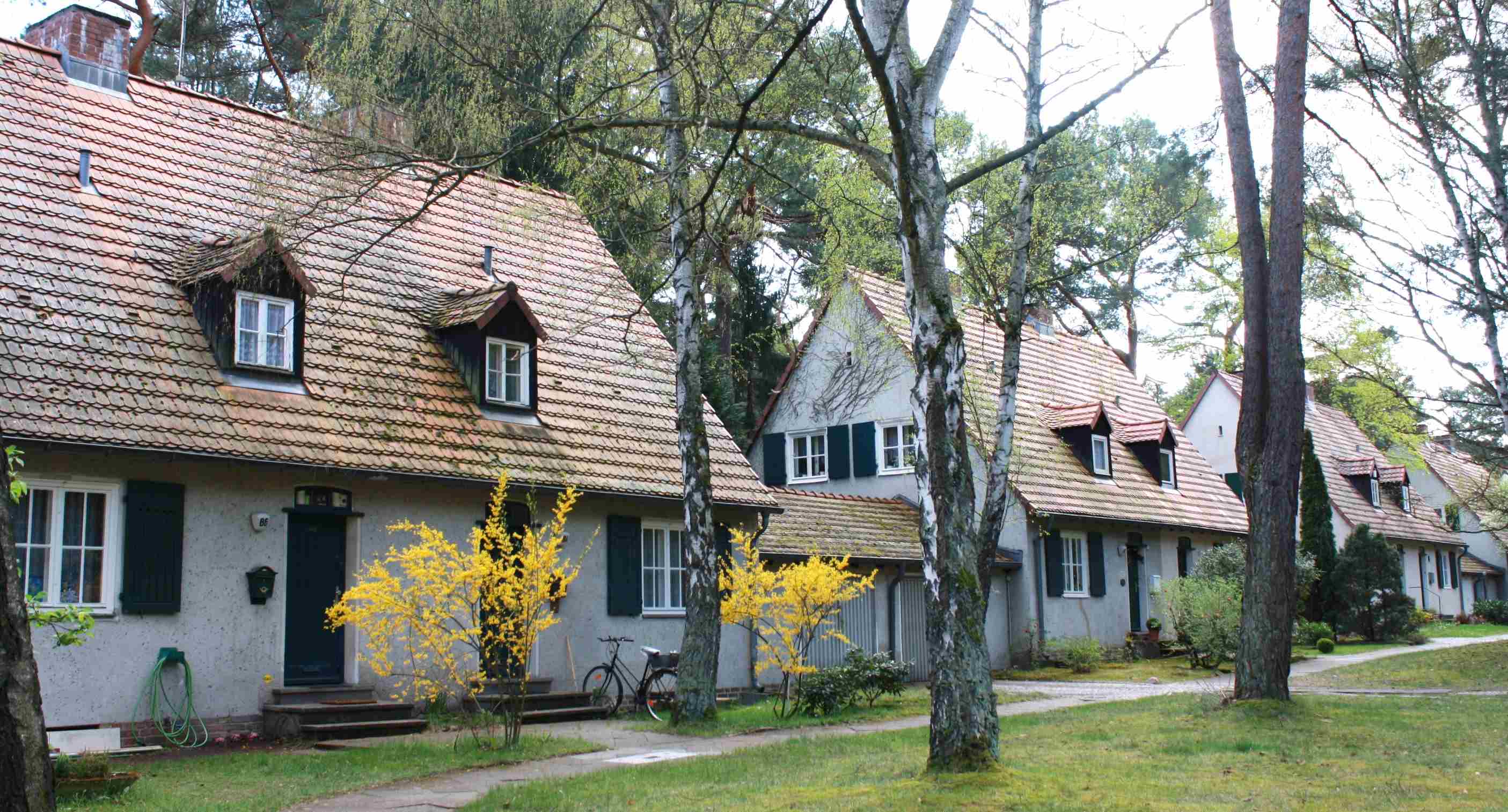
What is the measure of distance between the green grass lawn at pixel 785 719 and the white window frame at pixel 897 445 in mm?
8703

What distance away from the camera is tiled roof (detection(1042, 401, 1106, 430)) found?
29.1 metres

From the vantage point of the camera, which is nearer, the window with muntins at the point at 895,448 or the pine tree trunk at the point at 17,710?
the pine tree trunk at the point at 17,710

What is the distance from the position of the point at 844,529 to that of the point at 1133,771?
1297 cm

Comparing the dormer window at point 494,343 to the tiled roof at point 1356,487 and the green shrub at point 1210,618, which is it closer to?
the green shrub at point 1210,618

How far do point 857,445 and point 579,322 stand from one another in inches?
395

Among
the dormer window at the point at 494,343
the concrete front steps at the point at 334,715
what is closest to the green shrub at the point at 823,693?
the concrete front steps at the point at 334,715

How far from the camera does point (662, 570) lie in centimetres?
1909

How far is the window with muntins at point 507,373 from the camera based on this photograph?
17.6 metres

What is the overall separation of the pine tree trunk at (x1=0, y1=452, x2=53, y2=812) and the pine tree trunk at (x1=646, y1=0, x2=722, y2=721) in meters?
9.18

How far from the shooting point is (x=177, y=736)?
1338cm

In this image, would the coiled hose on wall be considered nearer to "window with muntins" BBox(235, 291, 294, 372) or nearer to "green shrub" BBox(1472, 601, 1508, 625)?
"window with muntins" BBox(235, 291, 294, 372)

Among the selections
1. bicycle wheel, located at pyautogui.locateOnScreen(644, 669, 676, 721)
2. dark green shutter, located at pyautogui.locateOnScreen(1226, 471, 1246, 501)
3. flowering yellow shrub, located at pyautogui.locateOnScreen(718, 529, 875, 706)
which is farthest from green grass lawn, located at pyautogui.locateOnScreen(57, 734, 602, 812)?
dark green shutter, located at pyautogui.locateOnScreen(1226, 471, 1246, 501)

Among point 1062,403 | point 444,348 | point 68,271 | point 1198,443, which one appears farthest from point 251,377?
point 1198,443

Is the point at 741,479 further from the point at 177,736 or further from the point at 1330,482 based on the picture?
the point at 1330,482
